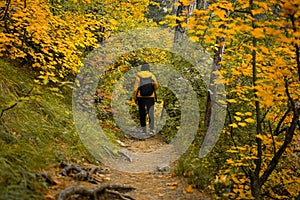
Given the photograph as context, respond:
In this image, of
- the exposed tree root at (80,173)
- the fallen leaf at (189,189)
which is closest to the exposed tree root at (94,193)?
the exposed tree root at (80,173)

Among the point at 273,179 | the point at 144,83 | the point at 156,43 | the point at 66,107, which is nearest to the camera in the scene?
the point at 273,179

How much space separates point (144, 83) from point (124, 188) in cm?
400

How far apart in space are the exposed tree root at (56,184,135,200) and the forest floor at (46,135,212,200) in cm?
17

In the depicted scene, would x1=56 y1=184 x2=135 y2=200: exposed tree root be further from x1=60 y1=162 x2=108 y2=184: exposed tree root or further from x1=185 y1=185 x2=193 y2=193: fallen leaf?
x1=185 y1=185 x2=193 y2=193: fallen leaf

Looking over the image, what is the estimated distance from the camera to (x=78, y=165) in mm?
5191

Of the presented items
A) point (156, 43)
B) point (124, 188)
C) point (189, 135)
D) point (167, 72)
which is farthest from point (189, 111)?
point (156, 43)

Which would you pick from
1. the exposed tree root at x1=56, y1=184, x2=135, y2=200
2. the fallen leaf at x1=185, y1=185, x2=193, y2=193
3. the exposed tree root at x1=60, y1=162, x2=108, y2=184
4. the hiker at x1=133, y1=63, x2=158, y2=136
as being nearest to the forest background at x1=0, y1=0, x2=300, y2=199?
the fallen leaf at x1=185, y1=185, x2=193, y2=193

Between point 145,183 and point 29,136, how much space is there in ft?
7.55

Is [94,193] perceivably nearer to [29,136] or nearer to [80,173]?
[80,173]

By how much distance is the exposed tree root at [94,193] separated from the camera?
3.82m

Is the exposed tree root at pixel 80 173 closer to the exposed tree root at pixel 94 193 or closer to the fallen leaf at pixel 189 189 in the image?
the exposed tree root at pixel 94 193

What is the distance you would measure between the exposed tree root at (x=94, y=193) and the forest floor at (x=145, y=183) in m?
0.17

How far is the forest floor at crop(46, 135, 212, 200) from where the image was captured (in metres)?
4.46

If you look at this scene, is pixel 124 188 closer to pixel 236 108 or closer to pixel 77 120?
→ pixel 77 120
